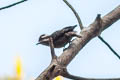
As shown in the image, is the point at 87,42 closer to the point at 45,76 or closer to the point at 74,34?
the point at 74,34

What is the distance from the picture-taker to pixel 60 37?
1.12 meters

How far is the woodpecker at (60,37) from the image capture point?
1113mm

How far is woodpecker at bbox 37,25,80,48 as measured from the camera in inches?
43.8

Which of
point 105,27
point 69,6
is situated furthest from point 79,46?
point 69,6

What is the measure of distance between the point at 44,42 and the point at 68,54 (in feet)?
0.32

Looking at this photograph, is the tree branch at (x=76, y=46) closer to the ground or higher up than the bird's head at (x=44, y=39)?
closer to the ground

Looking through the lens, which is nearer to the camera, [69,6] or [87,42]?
[87,42]

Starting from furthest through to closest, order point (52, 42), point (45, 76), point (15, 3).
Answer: point (15, 3) → point (52, 42) → point (45, 76)

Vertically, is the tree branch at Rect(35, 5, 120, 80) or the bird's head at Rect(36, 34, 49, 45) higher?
the bird's head at Rect(36, 34, 49, 45)

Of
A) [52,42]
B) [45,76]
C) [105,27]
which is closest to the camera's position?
[45,76]

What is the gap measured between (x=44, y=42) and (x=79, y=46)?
0.11m

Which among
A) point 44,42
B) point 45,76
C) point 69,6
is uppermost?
point 69,6

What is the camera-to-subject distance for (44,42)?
45.3 inches

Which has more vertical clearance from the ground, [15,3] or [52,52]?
[15,3]
